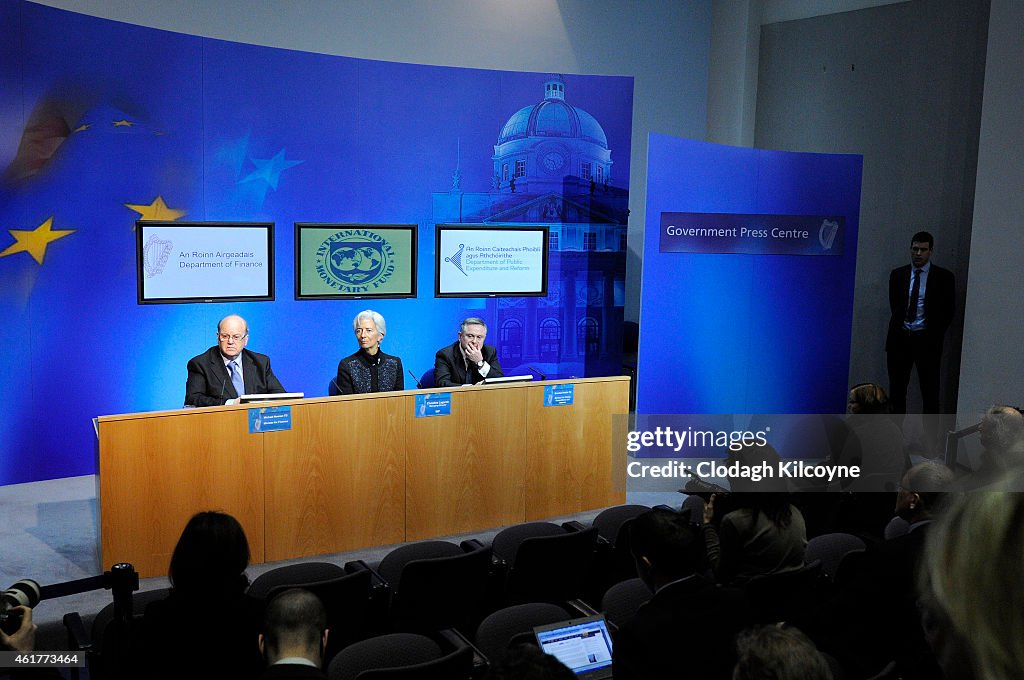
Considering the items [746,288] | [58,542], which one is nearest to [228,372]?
[58,542]

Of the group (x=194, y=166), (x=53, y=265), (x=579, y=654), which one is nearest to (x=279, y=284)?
(x=194, y=166)

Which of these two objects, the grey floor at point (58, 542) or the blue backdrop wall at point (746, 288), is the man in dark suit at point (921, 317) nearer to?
the blue backdrop wall at point (746, 288)

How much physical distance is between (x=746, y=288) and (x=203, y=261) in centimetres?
427

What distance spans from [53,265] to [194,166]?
127cm

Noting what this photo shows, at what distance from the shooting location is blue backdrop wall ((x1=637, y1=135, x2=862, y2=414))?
7.07m

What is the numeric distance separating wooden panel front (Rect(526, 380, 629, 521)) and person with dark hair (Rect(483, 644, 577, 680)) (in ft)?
12.2

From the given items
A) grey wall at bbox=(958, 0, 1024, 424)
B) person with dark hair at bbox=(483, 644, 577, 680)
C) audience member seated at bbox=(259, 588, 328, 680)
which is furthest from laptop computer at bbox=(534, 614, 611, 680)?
grey wall at bbox=(958, 0, 1024, 424)

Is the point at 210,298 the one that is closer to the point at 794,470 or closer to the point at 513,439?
the point at 513,439

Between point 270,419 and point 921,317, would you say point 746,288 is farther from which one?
point 270,419

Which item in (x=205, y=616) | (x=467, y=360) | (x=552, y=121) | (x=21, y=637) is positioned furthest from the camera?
(x=552, y=121)

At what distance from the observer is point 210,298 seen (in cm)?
711

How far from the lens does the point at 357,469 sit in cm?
514

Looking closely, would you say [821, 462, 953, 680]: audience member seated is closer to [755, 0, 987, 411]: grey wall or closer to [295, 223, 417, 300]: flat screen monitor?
[295, 223, 417, 300]: flat screen monitor

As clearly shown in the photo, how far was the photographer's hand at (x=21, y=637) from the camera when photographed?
2.28m
